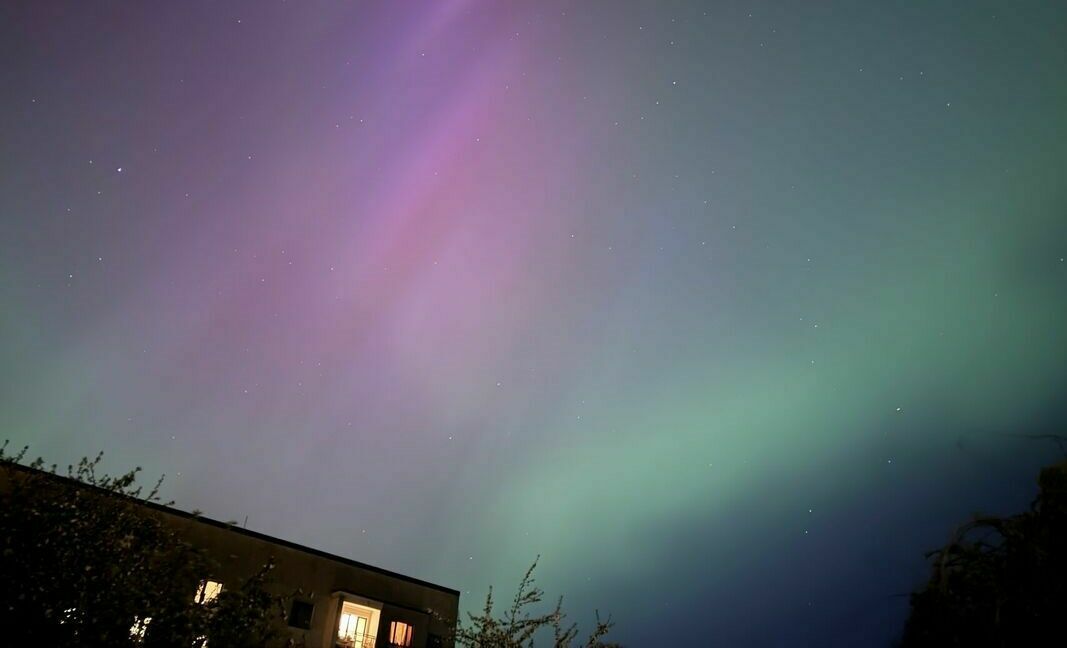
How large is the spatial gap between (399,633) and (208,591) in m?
10.3

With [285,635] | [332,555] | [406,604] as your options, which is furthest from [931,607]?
[406,604]

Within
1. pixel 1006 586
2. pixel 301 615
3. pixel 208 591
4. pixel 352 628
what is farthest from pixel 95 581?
pixel 1006 586

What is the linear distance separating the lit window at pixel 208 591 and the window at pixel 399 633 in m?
9.38

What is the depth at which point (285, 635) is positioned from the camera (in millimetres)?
30438

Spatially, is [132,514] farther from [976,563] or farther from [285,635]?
[976,563]

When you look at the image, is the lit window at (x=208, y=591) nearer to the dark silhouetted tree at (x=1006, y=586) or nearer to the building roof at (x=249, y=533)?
the building roof at (x=249, y=533)

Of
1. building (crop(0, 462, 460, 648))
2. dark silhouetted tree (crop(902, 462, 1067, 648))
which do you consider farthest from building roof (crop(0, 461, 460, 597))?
dark silhouetted tree (crop(902, 462, 1067, 648))

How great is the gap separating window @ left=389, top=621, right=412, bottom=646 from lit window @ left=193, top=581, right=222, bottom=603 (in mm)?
9377

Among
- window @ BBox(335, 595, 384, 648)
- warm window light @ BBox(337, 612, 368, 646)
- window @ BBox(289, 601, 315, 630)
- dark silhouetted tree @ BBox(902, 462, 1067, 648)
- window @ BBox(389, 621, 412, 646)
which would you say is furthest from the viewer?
window @ BBox(389, 621, 412, 646)

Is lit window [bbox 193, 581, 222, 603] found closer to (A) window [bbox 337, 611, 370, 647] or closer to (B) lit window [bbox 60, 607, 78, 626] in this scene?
(A) window [bbox 337, 611, 370, 647]

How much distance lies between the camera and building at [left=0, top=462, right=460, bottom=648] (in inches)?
1153

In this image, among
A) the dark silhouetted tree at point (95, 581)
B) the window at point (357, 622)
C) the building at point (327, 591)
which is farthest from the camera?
the window at point (357, 622)

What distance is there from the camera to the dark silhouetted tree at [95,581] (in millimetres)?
18469

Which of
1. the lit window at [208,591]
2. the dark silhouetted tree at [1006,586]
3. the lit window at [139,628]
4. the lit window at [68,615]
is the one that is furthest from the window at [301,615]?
the dark silhouetted tree at [1006,586]
